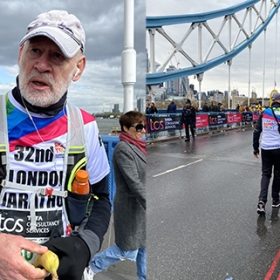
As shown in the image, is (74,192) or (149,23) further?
(149,23)

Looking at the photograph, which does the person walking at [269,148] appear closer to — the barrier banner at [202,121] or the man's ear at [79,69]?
the man's ear at [79,69]

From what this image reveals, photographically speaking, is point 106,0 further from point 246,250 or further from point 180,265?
point 246,250

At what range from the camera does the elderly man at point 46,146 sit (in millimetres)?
502

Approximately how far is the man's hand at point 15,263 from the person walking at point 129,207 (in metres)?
0.37

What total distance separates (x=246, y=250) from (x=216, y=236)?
0.18m

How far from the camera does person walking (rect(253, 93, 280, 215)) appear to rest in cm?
234

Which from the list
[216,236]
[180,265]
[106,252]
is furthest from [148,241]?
[216,236]

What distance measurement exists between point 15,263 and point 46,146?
16 centimetres

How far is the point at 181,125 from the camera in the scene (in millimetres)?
7609

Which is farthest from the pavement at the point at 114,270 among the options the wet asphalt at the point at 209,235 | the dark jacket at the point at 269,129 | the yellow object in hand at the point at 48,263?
the dark jacket at the point at 269,129

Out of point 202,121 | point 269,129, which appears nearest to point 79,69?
point 269,129

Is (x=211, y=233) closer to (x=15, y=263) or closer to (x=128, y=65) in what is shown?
(x=128, y=65)

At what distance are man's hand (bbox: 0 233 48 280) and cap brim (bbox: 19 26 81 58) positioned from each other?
240 mm

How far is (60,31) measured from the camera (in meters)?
→ 0.51
